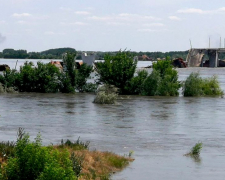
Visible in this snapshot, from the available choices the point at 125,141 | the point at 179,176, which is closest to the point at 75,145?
the point at 179,176

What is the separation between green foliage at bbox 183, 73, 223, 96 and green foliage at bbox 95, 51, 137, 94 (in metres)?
4.18

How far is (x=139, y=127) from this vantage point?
2170cm

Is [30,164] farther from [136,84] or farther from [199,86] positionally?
[199,86]

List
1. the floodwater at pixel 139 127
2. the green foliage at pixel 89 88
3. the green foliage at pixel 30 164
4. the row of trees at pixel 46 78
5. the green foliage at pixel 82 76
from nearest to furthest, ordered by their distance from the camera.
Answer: the green foliage at pixel 30 164, the floodwater at pixel 139 127, the row of trees at pixel 46 78, the green foliage at pixel 82 76, the green foliage at pixel 89 88

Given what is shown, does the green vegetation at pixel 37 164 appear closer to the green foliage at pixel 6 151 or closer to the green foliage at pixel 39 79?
the green foliage at pixel 6 151

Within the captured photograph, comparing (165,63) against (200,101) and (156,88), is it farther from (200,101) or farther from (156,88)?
(200,101)

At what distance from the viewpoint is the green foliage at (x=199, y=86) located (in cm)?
4025

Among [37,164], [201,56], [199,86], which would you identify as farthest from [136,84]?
[201,56]

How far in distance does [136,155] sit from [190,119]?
35.3 feet

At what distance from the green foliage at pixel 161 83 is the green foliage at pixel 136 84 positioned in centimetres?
35

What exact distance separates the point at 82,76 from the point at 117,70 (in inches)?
103

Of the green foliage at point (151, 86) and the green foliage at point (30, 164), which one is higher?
the green foliage at point (30, 164)

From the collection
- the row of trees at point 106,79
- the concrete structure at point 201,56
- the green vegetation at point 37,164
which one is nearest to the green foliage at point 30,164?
the green vegetation at point 37,164

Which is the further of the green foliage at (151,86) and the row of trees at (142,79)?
the row of trees at (142,79)
